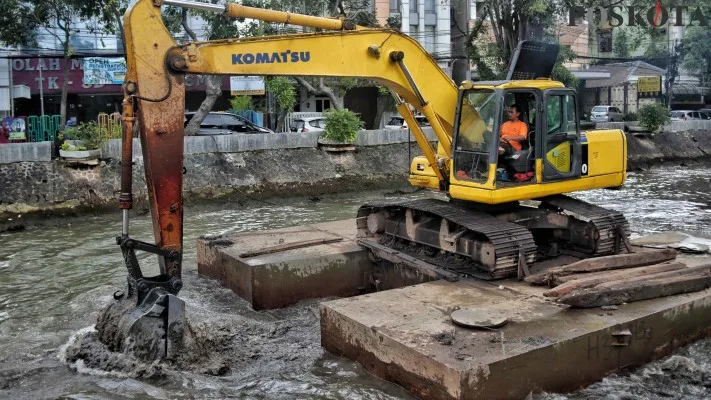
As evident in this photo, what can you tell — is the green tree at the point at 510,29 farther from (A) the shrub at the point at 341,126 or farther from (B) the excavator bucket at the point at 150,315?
(B) the excavator bucket at the point at 150,315

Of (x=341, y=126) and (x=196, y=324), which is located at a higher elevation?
(x=341, y=126)

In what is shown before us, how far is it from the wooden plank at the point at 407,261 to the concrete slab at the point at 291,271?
13cm

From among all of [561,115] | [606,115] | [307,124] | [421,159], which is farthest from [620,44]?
[561,115]

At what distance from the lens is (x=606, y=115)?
37.0 m

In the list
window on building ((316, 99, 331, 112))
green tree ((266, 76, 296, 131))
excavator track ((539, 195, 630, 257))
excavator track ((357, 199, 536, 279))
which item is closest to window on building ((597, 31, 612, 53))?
window on building ((316, 99, 331, 112))

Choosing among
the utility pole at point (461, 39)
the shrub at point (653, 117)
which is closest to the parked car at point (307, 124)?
the utility pole at point (461, 39)

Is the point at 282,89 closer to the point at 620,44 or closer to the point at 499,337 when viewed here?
the point at 499,337

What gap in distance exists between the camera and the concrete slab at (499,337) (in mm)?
5840

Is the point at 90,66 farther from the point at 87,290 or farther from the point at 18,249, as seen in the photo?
the point at 87,290

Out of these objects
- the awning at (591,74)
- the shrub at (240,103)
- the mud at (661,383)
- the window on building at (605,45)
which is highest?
the window on building at (605,45)

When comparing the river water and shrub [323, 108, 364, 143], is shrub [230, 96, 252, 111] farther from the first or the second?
the river water

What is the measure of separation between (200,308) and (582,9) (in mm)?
20510

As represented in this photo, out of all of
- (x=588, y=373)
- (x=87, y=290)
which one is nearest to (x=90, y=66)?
(x=87, y=290)

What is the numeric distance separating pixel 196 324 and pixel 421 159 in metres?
3.59
